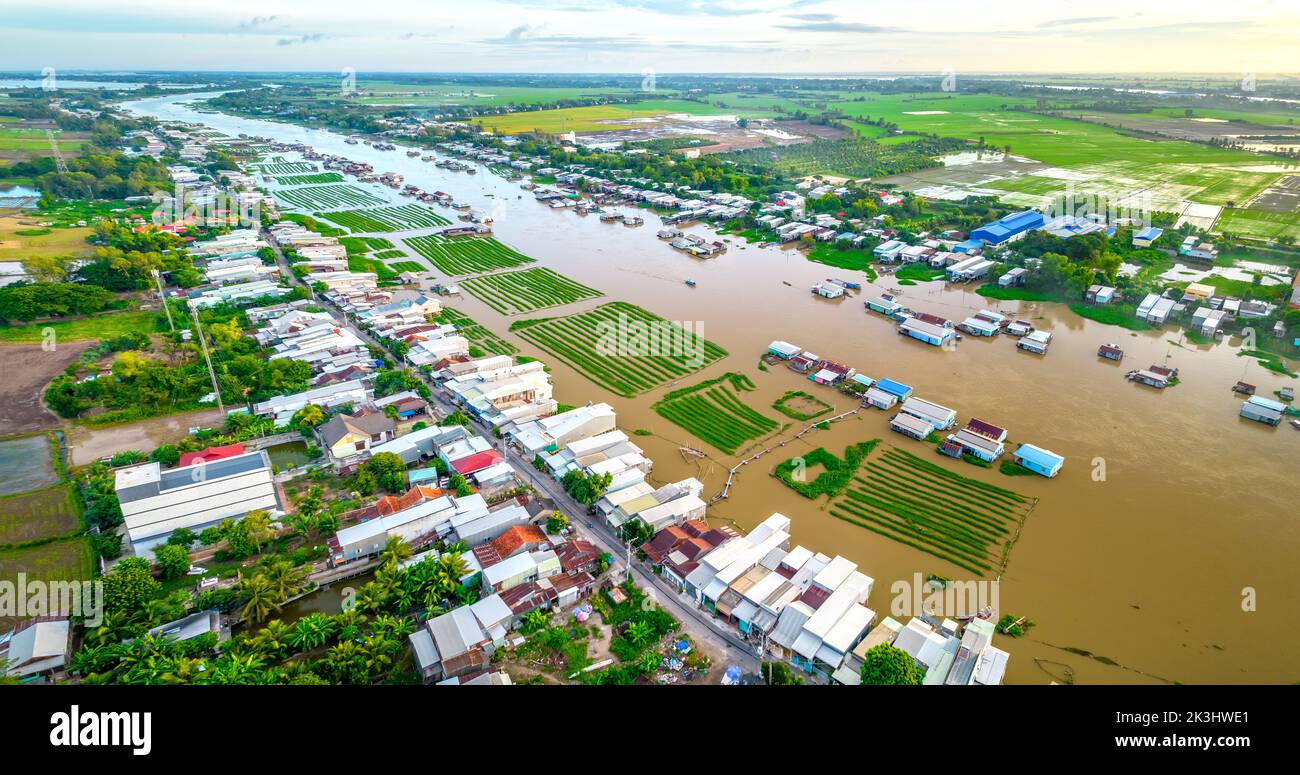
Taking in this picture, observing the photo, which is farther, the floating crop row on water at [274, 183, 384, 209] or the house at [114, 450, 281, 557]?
the floating crop row on water at [274, 183, 384, 209]

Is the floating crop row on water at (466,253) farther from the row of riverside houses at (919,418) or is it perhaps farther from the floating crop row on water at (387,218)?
the row of riverside houses at (919,418)

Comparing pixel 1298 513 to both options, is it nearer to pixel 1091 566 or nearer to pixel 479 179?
pixel 1091 566

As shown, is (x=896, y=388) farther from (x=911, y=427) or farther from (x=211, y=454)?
(x=211, y=454)

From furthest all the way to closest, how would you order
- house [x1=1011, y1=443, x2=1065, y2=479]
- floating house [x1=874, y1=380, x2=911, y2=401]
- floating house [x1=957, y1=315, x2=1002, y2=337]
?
1. floating house [x1=957, y1=315, x2=1002, y2=337]
2. floating house [x1=874, y1=380, x2=911, y2=401]
3. house [x1=1011, y1=443, x2=1065, y2=479]

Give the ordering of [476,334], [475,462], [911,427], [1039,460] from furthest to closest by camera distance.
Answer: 1. [476,334]
2. [911,427]
3. [1039,460]
4. [475,462]

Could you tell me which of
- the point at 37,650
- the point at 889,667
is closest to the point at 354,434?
the point at 37,650

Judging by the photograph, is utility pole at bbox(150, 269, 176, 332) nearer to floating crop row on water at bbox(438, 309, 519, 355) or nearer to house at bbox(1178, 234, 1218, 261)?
floating crop row on water at bbox(438, 309, 519, 355)

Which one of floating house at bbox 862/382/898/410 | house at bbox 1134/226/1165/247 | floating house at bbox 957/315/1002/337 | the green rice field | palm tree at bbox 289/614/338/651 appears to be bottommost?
palm tree at bbox 289/614/338/651

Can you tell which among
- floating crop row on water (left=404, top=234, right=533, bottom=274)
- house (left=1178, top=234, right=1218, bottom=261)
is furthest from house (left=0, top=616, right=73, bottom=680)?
house (left=1178, top=234, right=1218, bottom=261)
